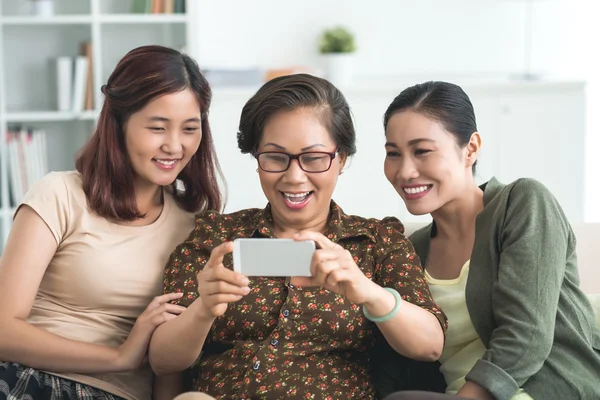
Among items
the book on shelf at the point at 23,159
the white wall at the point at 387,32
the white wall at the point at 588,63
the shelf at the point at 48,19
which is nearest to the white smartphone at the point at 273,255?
the book on shelf at the point at 23,159

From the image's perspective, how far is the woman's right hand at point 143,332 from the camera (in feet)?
5.88

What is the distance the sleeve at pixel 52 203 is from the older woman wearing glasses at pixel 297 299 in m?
0.26

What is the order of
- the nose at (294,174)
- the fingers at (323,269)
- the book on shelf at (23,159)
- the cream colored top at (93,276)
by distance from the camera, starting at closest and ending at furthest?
the fingers at (323,269)
the nose at (294,174)
the cream colored top at (93,276)
the book on shelf at (23,159)

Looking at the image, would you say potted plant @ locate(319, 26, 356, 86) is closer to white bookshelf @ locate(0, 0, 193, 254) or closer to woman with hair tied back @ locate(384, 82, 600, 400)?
white bookshelf @ locate(0, 0, 193, 254)

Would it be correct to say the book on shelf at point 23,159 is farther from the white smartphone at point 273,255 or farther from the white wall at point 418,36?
the white smartphone at point 273,255

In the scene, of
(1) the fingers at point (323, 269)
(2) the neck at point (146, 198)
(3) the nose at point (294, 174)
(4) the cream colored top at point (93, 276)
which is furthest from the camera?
(2) the neck at point (146, 198)

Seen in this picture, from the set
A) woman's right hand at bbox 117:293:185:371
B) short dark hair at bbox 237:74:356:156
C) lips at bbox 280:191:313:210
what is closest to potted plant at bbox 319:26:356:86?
short dark hair at bbox 237:74:356:156

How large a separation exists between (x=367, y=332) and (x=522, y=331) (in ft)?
1.07

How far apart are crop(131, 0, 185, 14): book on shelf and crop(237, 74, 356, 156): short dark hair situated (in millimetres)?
2689

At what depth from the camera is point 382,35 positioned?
16.3 feet

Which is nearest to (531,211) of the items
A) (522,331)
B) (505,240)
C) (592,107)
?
(505,240)

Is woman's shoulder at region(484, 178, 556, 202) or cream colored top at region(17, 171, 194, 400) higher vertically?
woman's shoulder at region(484, 178, 556, 202)

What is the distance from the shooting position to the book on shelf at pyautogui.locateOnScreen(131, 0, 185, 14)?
4.42 metres

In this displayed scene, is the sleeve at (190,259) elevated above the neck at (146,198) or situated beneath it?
situated beneath
